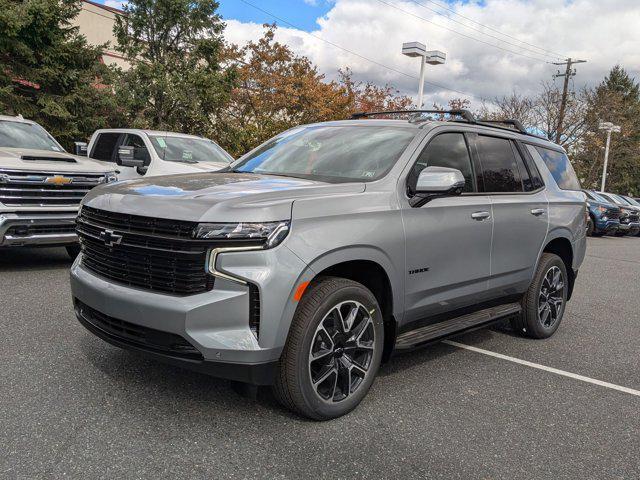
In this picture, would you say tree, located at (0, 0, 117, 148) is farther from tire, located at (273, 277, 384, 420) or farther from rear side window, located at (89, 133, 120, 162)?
tire, located at (273, 277, 384, 420)

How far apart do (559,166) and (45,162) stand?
5987 millimetres

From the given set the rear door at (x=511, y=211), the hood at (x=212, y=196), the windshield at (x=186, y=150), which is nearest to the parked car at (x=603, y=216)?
the windshield at (x=186, y=150)

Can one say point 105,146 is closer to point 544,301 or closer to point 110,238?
point 110,238

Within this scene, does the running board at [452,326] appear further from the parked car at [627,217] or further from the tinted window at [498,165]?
the parked car at [627,217]

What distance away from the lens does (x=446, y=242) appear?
3.98 m

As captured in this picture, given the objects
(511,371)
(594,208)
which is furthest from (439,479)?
(594,208)

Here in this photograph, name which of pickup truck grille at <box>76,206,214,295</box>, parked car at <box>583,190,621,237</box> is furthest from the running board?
parked car at <box>583,190,621,237</box>

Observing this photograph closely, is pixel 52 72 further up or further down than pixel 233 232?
further up

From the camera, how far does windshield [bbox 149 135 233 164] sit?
32.5ft

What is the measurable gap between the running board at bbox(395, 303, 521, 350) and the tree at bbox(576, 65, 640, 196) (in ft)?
119

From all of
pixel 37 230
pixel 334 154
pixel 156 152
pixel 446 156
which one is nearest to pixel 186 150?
pixel 156 152

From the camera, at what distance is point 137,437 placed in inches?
117

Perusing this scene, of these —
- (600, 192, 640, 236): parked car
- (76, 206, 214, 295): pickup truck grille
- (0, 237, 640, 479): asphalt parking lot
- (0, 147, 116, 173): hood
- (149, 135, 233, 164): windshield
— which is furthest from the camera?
(600, 192, 640, 236): parked car

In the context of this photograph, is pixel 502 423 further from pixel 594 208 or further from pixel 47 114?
pixel 594 208
